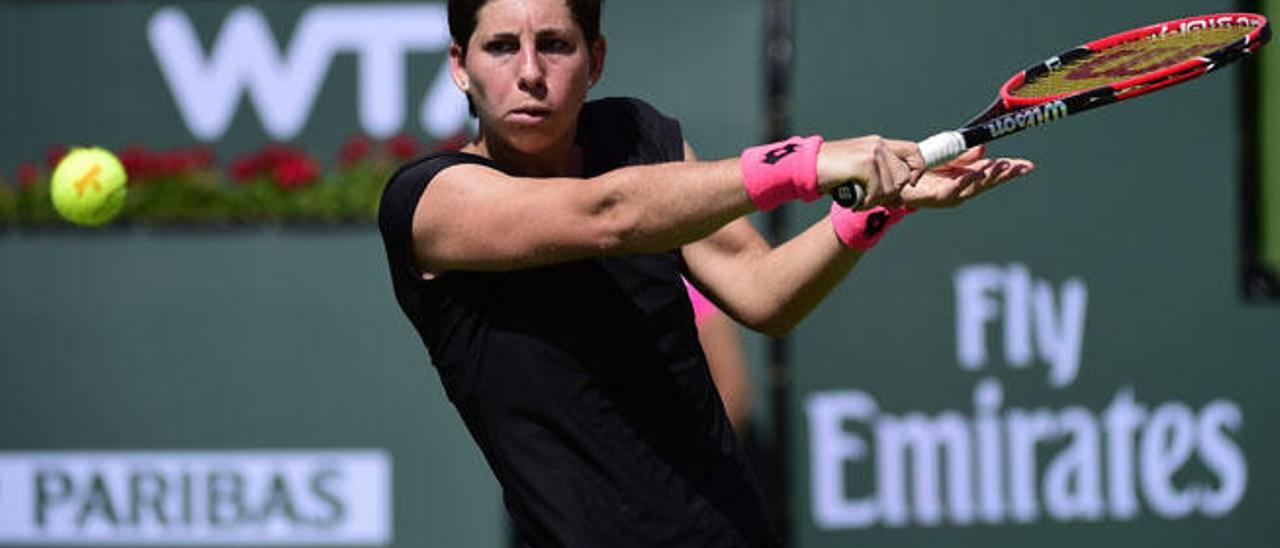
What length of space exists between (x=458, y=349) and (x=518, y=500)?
28 centimetres

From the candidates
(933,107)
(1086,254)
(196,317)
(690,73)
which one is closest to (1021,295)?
(1086,254)

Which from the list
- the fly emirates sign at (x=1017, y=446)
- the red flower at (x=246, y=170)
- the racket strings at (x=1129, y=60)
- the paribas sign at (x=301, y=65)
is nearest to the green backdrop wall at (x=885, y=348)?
the fly emirates sign at (x=1017, y=446)

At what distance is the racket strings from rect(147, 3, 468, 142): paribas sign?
11.6 feet

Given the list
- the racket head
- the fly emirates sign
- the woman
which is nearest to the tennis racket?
the racket head

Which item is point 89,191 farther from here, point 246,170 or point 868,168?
point 868,168

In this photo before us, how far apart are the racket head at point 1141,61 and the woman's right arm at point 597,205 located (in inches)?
28.2

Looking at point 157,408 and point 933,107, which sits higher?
point 933,107

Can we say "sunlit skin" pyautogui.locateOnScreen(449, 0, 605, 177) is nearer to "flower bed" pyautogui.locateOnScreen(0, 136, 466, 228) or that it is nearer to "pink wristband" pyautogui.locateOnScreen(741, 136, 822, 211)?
"pink wristband" pyautogui.locateOnScreen(741, 136, 822, 211)

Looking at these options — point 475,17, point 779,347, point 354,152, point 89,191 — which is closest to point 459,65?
A: point 475,17

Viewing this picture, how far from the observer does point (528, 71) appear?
311 centimetres

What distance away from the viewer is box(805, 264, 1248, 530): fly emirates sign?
6562mm

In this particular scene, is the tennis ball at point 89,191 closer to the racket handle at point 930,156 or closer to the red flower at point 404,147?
the red flower at point 404,147

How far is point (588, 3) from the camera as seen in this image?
10.7ft

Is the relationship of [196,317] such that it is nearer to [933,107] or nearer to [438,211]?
[933,107]
